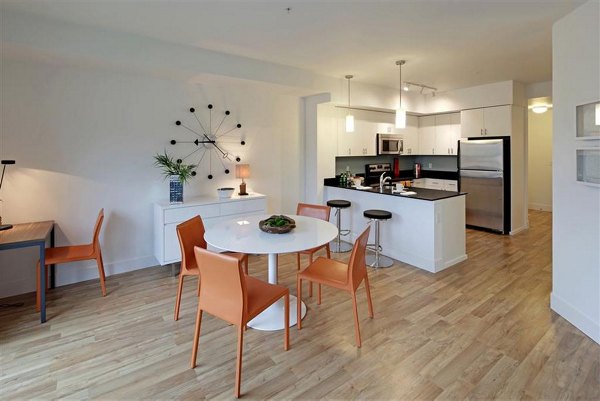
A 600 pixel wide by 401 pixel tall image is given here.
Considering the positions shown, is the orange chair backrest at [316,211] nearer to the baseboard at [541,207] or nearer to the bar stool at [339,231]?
the bar stool at [339,231]

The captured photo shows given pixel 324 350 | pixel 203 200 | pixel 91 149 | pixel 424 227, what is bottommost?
pixel 324 350

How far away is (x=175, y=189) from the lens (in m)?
3.90

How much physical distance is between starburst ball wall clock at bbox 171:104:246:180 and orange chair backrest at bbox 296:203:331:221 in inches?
60.7

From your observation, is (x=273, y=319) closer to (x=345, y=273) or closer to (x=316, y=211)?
(x=345, y=273)

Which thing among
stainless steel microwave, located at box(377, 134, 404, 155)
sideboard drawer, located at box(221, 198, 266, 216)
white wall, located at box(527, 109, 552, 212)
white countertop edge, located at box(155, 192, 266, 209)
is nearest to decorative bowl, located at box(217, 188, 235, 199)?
white countertop edge, located at box(155, 192, 266, 209)

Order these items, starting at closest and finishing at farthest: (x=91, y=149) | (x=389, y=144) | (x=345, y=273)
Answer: (x=345, y=273)
(x=91, y=149)
(x=389, y=144)

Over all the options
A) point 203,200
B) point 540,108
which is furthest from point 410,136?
point 203,200

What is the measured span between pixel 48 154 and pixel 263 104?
108 inches

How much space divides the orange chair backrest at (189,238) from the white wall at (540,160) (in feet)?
25.3

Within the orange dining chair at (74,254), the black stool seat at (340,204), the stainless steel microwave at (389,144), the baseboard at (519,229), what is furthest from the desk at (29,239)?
the baseboard at (519,229)

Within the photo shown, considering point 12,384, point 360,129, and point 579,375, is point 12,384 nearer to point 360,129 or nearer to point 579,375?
point 579,375

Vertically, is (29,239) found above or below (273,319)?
above

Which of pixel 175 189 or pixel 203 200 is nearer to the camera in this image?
pixel 175 189

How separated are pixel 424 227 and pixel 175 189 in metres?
3.04
